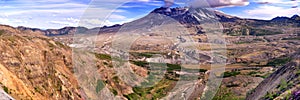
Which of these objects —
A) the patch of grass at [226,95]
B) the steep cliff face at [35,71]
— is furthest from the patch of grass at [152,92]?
the steep cliff face at [35,71]

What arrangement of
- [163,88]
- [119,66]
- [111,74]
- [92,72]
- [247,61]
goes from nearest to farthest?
[119,66], [92,72], [111,74], [163,88], [247,61]

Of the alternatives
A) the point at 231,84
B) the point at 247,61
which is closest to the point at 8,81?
the point at 231,84

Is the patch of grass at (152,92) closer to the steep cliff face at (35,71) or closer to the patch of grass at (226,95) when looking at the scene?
the patch of grass at (226,95)

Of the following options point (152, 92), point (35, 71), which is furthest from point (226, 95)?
point (35, 71)

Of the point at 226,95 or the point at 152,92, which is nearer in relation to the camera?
the point at 226,95

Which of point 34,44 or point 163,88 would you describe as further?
point 163,88

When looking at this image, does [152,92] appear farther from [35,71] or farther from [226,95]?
[35,71]

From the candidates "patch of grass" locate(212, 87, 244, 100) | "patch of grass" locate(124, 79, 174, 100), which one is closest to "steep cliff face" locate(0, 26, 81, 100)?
"patch of grass" locate(124, 79, 174, 100)

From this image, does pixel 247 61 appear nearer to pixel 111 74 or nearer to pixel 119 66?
pixel 111 74
